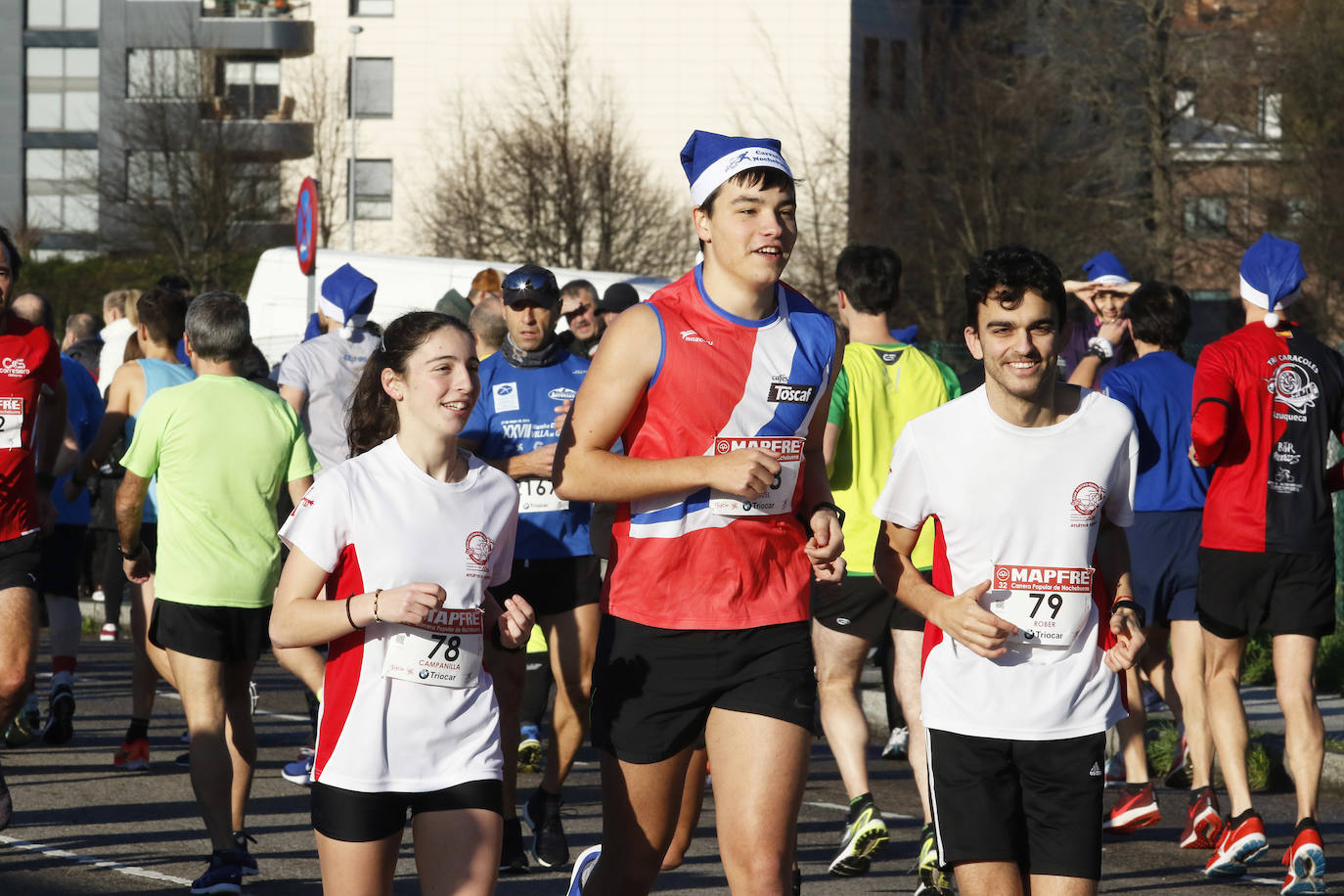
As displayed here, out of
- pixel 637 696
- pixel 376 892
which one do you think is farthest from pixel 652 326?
pixel 376 892

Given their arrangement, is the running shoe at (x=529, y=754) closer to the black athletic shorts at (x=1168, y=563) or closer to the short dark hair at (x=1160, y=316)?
the black athletic shorts at (x=1168, y=563)

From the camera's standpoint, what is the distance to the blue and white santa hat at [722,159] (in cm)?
503

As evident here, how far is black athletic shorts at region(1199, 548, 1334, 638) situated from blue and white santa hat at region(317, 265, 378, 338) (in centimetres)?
462

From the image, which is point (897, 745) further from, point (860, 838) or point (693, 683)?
point (693, 683)

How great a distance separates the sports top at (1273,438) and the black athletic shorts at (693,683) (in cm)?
328

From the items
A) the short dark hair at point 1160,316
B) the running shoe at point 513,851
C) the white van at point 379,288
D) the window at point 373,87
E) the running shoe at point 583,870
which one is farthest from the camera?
the window at point 373,87

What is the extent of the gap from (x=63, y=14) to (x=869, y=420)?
66731 millimetres

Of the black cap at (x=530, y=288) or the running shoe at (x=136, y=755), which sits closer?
the black cap at (x=530, y=288)

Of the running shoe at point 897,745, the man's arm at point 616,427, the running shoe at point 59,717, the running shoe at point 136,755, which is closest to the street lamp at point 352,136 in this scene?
the running shoe at point 59,717

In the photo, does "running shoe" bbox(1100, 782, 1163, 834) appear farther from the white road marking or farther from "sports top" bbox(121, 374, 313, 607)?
the white road marking

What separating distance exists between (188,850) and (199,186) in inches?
1608

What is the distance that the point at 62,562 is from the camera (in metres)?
10.6

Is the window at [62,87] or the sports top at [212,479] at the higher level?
the window at [62,87]

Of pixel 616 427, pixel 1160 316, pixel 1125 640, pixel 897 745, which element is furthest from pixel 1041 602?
pixel 897 745
